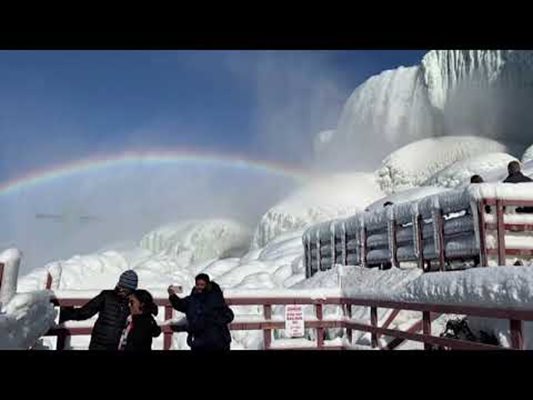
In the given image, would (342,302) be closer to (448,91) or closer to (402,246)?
(402,246)

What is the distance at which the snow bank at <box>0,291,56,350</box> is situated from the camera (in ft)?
13.6

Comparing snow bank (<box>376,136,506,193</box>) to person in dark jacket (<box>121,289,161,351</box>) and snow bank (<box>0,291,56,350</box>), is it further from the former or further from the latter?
person in dark jacket (<box>121,289,161,351</box>)

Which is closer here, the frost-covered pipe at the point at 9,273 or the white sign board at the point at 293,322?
the frost-covered pipe at the point at 9,273

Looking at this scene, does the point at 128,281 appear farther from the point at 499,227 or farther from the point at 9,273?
the point at 499,227

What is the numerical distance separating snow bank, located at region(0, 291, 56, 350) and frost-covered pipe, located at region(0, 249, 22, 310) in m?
0.07

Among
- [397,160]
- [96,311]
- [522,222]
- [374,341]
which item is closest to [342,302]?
[374,341]

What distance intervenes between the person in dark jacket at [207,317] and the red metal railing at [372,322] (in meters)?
1.56

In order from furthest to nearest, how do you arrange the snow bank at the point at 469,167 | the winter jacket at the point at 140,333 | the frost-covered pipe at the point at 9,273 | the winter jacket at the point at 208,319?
the snow bank at the point at 469,167, the winter jacket at the point at 208,319, the frost-covered pipe at the point at 9,273, the winter jacket at the point at 140,333

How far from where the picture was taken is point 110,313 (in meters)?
4.49

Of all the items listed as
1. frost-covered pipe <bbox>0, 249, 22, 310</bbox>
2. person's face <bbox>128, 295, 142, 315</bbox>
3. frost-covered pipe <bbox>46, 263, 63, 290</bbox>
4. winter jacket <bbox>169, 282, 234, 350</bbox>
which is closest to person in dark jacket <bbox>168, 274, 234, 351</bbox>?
winter jacket <bbox>169, 282, 234, 350</bbox>

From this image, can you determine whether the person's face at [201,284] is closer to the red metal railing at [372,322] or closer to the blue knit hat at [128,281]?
the blue knit hat at [128,281]

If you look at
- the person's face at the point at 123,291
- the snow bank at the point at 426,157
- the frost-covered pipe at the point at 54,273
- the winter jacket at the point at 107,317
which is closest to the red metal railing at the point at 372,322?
the frost-covered pipe at the point at 54,273

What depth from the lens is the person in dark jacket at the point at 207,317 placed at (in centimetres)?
518
